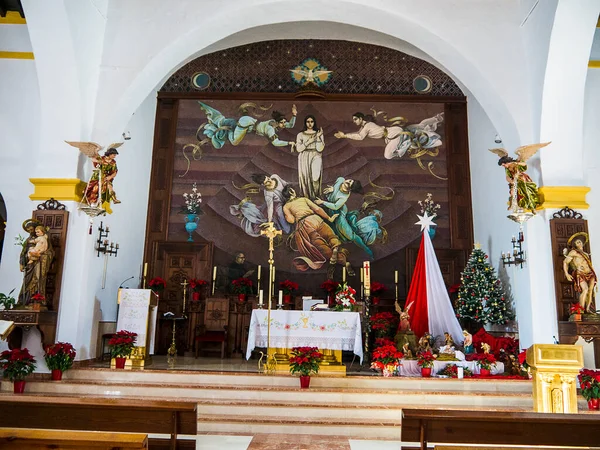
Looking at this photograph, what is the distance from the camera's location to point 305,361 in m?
7.64

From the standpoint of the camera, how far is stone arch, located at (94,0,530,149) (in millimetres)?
9125

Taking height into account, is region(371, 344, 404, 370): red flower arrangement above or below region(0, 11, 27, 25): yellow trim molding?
below

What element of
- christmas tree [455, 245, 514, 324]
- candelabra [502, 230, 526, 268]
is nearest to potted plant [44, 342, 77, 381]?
christmas tree [455, 245, 514, 324]

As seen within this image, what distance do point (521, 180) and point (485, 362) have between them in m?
2.96

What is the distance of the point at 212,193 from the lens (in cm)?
1270

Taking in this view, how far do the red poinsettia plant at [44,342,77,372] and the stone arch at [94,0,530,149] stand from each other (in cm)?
354

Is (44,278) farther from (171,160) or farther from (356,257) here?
(356,257)

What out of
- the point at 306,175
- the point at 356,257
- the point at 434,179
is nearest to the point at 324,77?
the point at 306,175

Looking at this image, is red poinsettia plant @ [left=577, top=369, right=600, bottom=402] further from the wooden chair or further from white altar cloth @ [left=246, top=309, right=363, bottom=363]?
the wooden chair

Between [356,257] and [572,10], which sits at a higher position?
[572,10]

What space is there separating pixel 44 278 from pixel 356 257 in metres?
6.54

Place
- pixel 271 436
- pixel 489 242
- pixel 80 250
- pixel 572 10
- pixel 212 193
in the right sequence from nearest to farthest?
pixel 271 436 → pixel 572 10 → pixel 80 250 → pixel 489 242 → pixel 212 193

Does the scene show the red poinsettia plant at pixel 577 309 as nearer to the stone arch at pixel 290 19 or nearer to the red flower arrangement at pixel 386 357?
the red flower arrangement at pixel 386 357

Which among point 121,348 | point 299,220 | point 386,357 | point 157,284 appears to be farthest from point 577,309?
point 157,284
